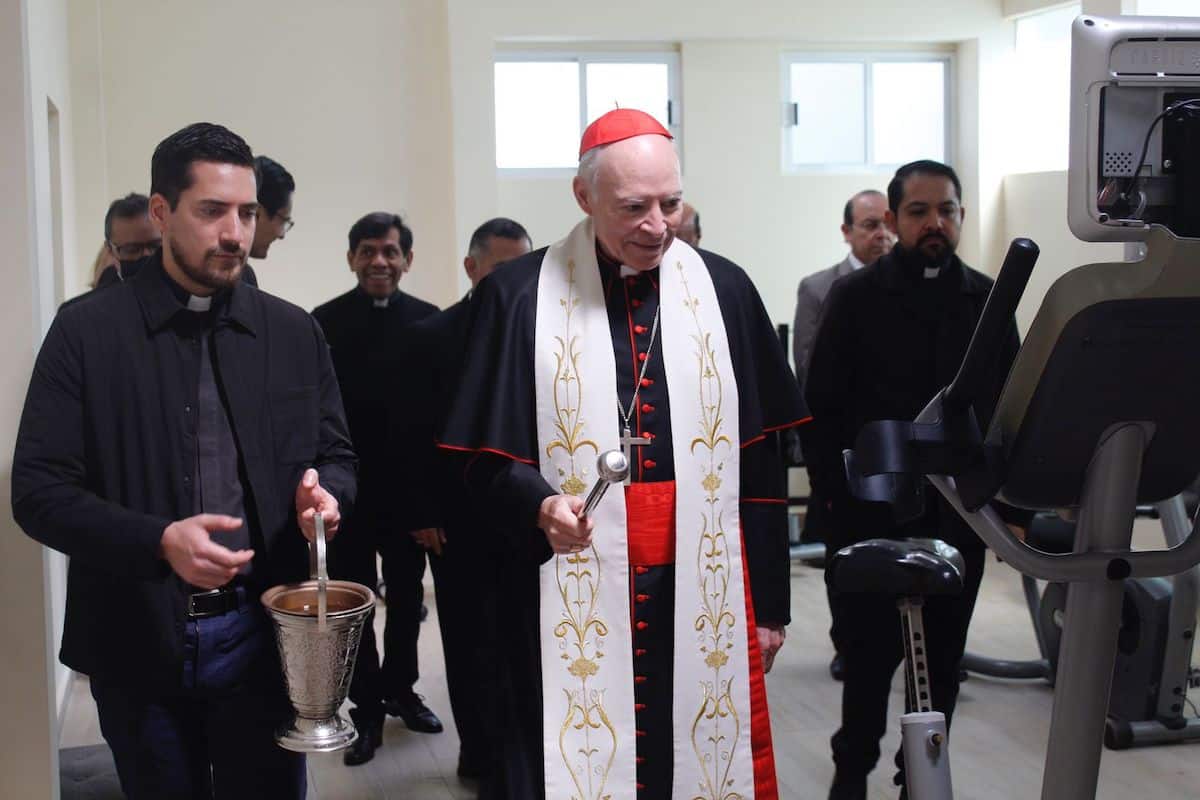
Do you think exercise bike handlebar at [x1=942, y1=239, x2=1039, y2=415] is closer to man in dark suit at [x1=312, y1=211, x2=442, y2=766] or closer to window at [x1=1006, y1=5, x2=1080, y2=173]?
man in dark suit at [x1=312, y1=211, x2=442, y2=766]

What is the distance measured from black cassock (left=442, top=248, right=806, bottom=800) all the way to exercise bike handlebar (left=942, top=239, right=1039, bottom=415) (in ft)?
2.71

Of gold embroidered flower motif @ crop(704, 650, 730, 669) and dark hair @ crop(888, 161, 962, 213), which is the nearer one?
gold embroidered flower motif @ crop(704, 650, 730, 669)

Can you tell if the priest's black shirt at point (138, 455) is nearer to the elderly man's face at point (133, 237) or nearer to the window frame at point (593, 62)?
the elderly man's face at point (133, 237)

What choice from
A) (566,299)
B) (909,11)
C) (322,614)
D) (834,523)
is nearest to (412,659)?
(834,523)

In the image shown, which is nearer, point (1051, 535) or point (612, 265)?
point (612, 265)

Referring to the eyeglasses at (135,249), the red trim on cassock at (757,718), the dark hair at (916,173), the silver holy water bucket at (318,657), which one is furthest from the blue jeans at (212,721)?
the eyeglasses at (135,249)

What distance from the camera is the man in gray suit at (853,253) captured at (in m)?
6.26

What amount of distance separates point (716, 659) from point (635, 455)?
1.44 feet

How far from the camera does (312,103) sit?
8.05m

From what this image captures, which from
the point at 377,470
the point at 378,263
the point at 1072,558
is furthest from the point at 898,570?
the point at 378,263

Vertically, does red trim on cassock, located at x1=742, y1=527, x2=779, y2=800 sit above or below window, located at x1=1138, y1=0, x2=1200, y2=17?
below

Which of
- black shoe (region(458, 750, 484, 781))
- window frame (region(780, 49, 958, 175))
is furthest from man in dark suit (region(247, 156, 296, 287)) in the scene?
window frame (region(780, 49, 958, 175))

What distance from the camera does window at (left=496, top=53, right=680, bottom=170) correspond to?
27.0 ft

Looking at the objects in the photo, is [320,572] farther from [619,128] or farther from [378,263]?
[378,263]
